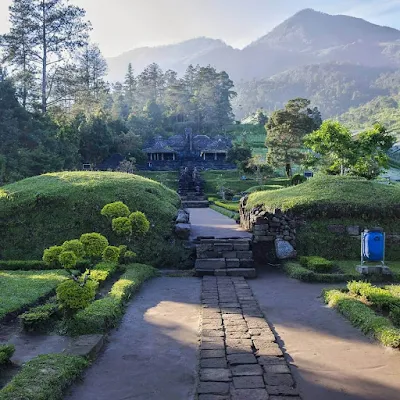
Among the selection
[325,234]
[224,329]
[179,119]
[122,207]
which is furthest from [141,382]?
[179,119]

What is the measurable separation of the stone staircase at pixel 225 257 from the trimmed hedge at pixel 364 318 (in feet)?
9.20

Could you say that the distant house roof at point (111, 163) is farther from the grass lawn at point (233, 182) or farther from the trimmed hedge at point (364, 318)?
the trimmed hedge at point (364, 318)

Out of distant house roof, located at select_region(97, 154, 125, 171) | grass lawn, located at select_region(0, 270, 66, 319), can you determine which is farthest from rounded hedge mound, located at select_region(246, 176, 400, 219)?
distant house roof, located at select_region(97, 154, 125, 171)

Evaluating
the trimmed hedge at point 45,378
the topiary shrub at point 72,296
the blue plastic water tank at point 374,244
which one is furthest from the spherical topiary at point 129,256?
the trimmed hedge at point 45,378

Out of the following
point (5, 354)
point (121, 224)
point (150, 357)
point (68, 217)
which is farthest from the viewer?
point (68, 217)

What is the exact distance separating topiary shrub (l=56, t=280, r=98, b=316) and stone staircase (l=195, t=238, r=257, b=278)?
15.2ft

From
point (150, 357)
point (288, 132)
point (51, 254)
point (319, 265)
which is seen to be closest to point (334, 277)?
point (319, 265)

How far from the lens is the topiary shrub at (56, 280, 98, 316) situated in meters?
6.27

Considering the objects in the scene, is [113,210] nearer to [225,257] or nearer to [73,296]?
[225,257]

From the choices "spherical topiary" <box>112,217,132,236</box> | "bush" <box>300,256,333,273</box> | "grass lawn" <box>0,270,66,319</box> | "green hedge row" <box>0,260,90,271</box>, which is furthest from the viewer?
"green hedge row" <box>0,260,90,271</box>

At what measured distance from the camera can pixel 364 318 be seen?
21.8 ft

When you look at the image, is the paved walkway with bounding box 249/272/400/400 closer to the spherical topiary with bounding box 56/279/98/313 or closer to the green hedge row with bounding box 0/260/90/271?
the spherical topiary with bounding box 56/279/98/313

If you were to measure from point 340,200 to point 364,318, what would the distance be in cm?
633

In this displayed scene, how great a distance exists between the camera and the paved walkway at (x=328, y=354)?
4660 millimetres
